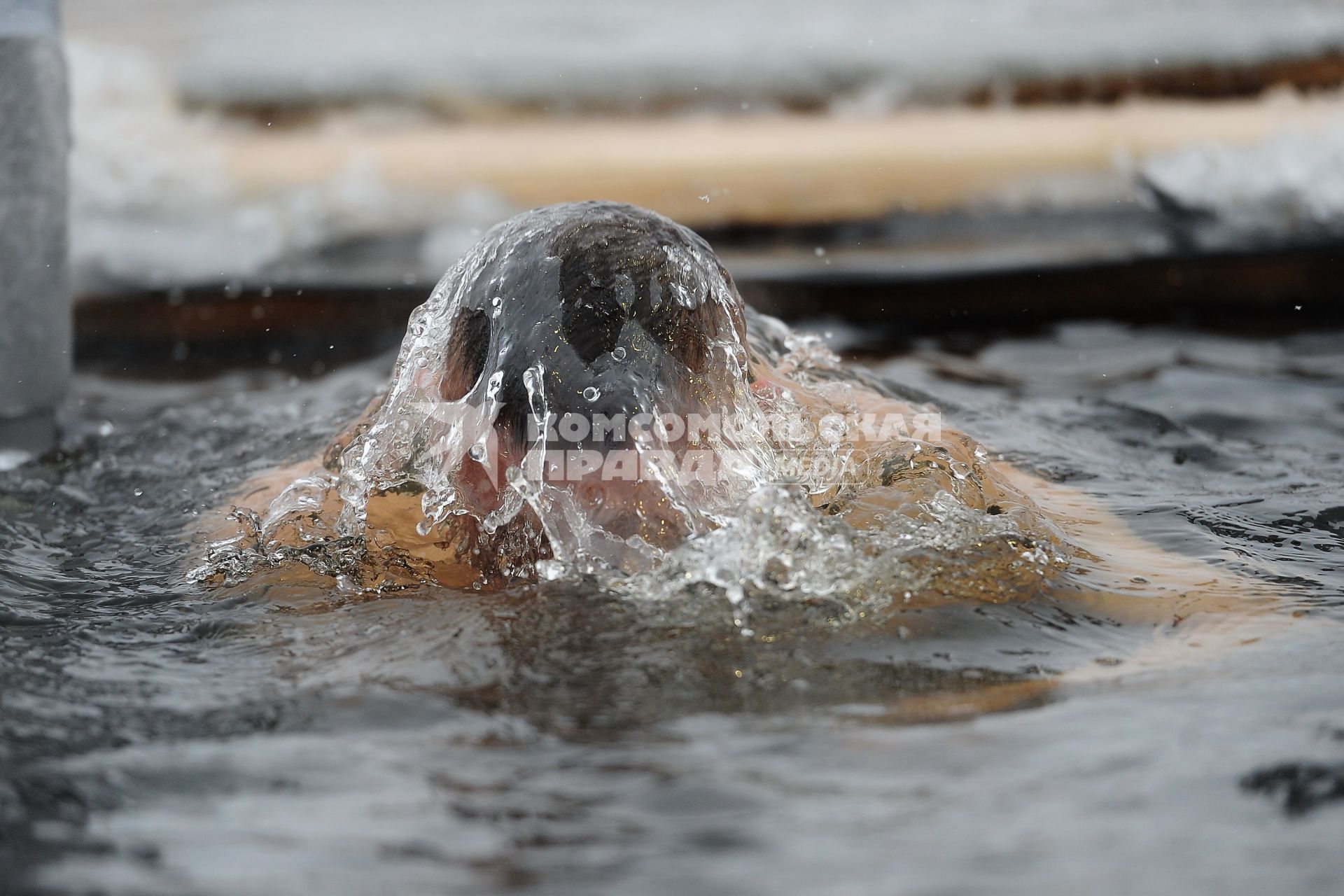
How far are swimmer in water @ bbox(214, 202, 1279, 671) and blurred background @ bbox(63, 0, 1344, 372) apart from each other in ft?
5.81

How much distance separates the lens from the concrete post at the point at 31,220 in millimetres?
2275

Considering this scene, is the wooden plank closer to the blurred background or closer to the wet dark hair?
the blurred background

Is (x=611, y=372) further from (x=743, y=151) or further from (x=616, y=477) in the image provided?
(x=743, y=151)

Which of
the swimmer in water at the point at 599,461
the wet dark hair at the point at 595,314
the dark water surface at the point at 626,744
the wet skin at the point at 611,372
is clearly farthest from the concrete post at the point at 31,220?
the wet dark hair at the point at 595,314

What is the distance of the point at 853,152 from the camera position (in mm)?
3838

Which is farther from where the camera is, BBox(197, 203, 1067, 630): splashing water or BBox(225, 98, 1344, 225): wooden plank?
BBox(225, 98, 1344, 225): wooden plank

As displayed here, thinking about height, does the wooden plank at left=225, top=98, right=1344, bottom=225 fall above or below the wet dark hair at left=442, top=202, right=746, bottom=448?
above

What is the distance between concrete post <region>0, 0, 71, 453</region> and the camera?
228 centimetres

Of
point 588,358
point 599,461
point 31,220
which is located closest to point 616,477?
point 599,461

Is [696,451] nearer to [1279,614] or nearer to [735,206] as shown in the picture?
[1279,614]

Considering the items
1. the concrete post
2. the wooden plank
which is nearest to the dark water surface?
the concrete post

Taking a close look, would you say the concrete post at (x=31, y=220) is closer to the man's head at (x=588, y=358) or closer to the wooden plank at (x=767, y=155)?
the man's head at (x=588, y=358)

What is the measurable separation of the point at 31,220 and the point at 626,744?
65.8 inches

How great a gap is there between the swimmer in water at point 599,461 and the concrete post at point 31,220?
809mm
